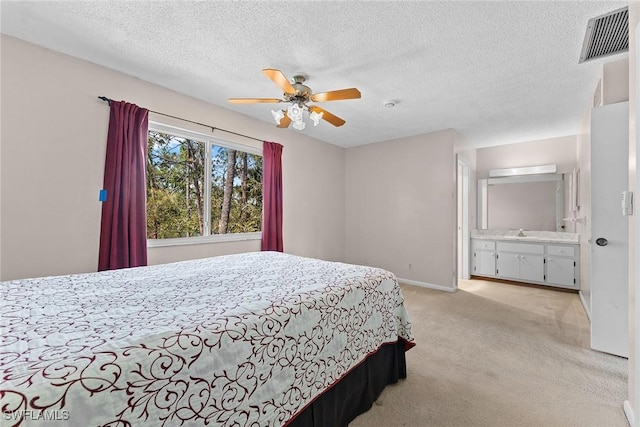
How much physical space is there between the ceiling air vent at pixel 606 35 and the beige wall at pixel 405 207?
2.03 m

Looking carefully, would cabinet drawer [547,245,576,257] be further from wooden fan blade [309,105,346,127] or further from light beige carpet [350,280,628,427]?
wooden fan blade [309,105,346,127]

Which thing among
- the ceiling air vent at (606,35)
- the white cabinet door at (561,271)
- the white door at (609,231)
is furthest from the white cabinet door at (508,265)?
the ceiling air vent at (606,35)

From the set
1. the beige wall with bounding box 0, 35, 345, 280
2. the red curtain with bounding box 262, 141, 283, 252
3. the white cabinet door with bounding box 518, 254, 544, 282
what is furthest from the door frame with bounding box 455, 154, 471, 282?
the beige wall with bounding box 0, 35, 345, 280

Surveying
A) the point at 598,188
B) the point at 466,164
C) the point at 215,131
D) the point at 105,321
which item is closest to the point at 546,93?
the point at 598,188

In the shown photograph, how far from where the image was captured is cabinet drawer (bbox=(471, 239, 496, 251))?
192 inches

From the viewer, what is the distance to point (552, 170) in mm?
4637

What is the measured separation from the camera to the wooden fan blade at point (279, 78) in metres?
1.92

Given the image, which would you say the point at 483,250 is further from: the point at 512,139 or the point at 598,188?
the point at 598,188

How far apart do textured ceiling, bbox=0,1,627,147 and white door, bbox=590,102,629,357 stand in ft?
1.91

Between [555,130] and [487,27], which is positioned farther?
[555,130]

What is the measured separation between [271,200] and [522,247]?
415 centimetres

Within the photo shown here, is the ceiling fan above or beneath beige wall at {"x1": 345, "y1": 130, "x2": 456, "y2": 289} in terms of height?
above

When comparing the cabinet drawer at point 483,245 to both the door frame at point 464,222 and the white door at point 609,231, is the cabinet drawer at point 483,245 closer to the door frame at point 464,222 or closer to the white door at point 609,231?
the door frame at point 464,222

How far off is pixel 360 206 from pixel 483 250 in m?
2.32
